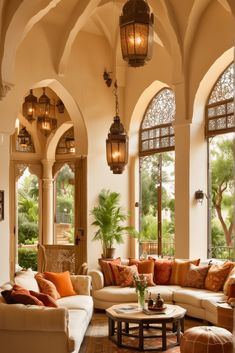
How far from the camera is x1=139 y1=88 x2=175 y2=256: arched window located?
10.3 metres

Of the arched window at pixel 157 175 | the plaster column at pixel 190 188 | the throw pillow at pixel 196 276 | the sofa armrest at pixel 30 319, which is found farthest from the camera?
the arched window at pixel 157 175

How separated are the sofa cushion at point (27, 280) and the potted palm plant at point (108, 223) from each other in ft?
9.91

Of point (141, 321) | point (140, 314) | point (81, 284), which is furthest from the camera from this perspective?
point (81, 284)

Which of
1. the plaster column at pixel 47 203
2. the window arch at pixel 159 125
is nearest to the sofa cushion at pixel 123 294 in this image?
the window arch at pixel 159 125

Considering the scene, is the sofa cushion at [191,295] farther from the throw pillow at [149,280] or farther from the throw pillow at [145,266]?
the throw pillow at [145,266]

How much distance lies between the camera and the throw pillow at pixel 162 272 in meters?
8.77

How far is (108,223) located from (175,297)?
2460 mm

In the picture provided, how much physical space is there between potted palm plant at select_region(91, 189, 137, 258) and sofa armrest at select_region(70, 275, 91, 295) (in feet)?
7.04

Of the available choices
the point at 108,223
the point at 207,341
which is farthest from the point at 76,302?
the point at 108,223

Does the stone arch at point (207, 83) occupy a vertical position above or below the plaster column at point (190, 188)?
above

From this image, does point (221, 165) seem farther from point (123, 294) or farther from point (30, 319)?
point (30, 319)

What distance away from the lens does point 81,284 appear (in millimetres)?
7793

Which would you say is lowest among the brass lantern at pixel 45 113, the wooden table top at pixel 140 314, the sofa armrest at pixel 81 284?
the wooden table top at pixel 140 314

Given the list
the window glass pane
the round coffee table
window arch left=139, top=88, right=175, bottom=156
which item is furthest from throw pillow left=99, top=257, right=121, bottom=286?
the window glass pane
